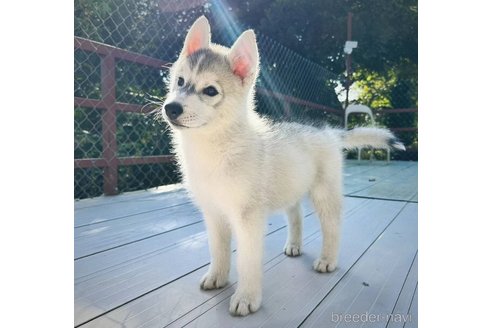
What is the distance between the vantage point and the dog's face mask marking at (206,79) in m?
0.86

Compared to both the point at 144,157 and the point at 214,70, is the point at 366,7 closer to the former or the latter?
the point at 214,70

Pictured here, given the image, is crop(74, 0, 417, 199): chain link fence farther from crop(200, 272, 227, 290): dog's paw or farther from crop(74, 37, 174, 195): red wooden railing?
crop(200, 272, 227, 290): dog's paw

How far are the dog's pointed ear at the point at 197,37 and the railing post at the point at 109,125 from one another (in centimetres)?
40

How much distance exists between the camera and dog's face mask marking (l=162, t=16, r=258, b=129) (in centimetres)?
86

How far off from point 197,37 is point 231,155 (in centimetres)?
38

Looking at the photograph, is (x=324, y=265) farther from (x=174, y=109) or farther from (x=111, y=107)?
(x=111, y=107)

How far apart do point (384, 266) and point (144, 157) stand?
121 cm

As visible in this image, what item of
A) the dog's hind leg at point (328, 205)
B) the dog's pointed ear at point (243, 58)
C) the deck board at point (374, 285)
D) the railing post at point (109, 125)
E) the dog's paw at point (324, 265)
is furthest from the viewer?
the railing post at point (109, 125)

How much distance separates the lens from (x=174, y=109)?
0.85 meters

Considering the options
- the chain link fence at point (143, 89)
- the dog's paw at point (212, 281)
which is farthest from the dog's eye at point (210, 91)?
the dog's paw at point (212, 281)

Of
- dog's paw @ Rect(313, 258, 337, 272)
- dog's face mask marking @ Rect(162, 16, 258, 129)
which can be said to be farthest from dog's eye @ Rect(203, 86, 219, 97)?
dog's paw @ Rect(313, 258, 337, 272)

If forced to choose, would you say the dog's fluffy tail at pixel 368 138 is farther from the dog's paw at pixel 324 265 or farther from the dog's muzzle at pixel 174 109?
the dog's muzzle at pixel 174 109
